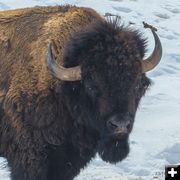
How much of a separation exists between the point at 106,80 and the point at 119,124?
1.30ft

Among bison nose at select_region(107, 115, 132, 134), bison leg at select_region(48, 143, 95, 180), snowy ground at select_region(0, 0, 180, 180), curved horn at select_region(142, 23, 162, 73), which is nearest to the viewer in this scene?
bison nose at select_region(107, 115, 132, 134)

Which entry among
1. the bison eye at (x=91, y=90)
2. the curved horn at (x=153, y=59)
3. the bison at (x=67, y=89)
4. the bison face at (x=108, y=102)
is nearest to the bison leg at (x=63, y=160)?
the bison at (x=67, y=89)

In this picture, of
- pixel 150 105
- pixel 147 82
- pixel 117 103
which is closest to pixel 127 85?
pixel 117 103

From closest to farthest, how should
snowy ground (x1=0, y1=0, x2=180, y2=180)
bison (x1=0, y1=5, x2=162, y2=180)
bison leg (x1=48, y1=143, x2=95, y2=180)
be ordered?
bison (x1=0, y1=5, x2=162, y2=180), bison leg (x1=48, y1=143, x2=95, y2=180), snowy ground (x1=0, y1=0, x2=180, y2=180)

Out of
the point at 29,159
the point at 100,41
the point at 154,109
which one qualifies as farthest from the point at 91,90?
the point at 154,109

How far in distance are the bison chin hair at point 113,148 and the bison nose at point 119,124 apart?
21 cm

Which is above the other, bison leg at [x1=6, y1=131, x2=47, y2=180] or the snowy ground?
bison leg at [x1=6, y1=131, x2=47, y2=180]


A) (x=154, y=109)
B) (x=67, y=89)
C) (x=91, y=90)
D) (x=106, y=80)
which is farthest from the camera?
(x=154, y=109)

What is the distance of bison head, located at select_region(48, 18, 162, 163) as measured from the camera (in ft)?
15.3

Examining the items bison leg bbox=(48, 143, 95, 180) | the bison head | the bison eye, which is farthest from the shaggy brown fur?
the bison eye

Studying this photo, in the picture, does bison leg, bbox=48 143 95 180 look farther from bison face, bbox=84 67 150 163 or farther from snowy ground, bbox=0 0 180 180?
snowy ground, bbox=0 0 180 180

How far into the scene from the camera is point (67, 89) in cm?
501

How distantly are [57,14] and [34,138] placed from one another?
1318mm

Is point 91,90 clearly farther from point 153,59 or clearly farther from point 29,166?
point 29,166
